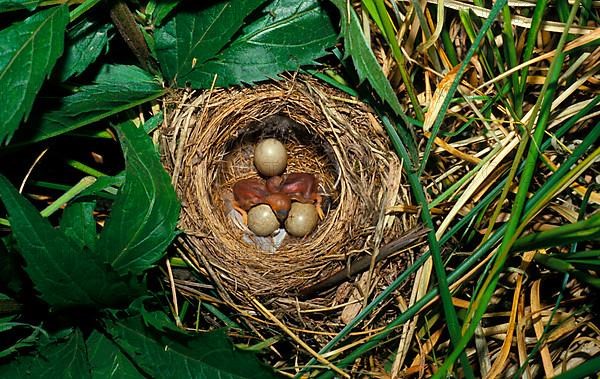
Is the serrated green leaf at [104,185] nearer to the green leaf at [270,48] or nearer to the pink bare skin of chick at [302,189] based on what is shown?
the green leaf at [270,48]

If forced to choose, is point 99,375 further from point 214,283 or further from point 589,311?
point 589,311

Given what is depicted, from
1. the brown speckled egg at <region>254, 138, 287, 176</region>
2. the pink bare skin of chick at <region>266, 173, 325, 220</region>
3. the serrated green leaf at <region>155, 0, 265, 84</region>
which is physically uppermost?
the serrated green leaf at <region>155, 0, 265, 84</region>

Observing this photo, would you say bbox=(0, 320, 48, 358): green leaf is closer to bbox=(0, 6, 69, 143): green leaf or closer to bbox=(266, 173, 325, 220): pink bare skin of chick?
bbox=(0, 6, 69, 143): green leaf

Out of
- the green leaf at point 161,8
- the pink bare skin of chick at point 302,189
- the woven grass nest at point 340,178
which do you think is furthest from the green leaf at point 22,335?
the pink bare skin of chick at point 302,189

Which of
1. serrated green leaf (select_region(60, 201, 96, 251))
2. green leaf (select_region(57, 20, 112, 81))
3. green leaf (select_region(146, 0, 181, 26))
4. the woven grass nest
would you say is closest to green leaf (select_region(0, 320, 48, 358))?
serrated green leaf (select_region(60, 201, 96, 251))

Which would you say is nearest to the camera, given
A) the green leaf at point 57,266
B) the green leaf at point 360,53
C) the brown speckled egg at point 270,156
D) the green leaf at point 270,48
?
the green leaf at point 57,266

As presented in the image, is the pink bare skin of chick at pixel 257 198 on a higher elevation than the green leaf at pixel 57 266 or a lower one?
lower
